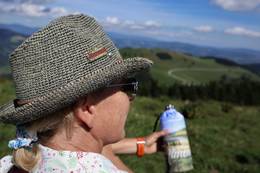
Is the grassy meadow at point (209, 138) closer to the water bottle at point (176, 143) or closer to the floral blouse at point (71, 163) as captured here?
the water bottle at point (176, 143)

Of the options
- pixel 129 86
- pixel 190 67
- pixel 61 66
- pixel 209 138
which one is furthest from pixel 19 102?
pixel 190 67

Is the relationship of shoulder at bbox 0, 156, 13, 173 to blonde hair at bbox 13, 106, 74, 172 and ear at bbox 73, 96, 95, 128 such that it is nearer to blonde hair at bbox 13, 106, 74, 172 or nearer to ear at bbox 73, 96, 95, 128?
blonde hair at bbox 13, 106, 74, 172

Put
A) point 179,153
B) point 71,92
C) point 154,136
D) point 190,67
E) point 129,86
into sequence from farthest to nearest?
1. point 190,67
2. point 154,136
3. point 179,153
4. point 129,86
5. point 71,92

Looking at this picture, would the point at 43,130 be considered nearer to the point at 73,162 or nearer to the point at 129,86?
the point at 73,162

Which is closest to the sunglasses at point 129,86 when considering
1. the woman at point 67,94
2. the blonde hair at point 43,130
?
the woman at point 67,94

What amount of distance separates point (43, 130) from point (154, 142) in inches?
89.5

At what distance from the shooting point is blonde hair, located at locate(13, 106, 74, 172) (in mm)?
2453

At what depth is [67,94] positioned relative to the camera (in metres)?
2.35

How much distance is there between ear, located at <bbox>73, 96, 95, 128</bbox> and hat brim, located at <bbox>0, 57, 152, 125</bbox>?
52 mm

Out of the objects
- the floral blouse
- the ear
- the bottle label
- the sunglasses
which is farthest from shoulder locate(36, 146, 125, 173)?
the bottle label

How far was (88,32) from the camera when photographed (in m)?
2.51

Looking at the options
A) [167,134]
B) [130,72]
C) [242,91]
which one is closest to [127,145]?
[167,134]

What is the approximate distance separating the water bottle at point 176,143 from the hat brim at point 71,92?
1.85 metres

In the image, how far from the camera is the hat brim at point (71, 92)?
2361mm
